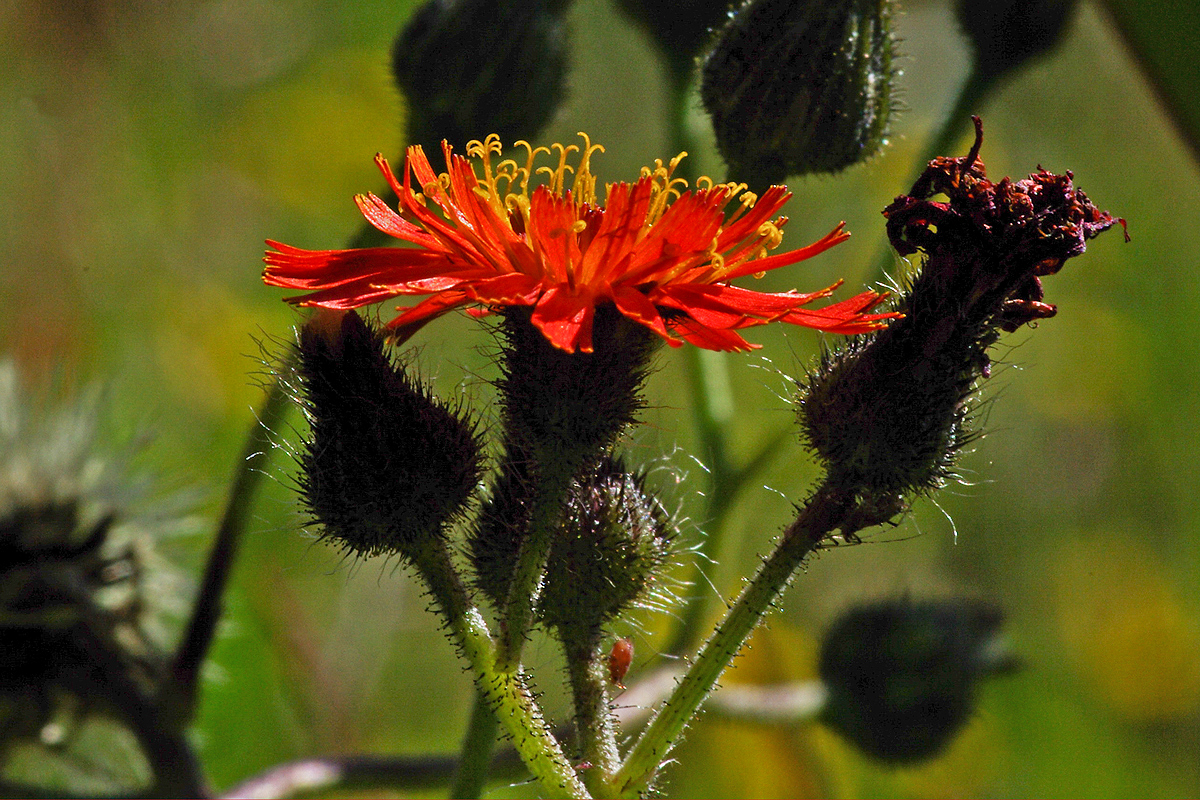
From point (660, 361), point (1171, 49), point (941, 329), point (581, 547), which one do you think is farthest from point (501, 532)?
point (660, 361)

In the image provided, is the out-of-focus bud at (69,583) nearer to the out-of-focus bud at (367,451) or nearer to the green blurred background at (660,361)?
the green blurred background at (660,361)

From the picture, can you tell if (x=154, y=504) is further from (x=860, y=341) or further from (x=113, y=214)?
(x=860, y=341)

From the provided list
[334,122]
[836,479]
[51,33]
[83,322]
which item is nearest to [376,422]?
[836,479]

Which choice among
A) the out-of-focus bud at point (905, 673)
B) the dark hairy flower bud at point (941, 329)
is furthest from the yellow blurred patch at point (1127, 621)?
the dark hairy flower bud at point (941, 329)

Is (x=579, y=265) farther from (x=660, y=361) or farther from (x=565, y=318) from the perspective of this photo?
(x=660, y=361)

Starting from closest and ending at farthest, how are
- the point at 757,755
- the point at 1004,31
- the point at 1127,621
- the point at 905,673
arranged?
1. the point at 1004,31
2. the point at 905,673
3. the point at 757,755
4. the point at 1127,621

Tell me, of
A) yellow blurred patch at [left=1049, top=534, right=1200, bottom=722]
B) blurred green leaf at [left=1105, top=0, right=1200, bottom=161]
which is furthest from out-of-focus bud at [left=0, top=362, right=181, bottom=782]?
yellow blurred patch at [left=1049, top=534, right=1200, bottom=722]

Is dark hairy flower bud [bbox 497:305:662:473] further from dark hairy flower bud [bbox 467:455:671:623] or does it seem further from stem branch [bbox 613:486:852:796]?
stem branch [bbox 613:486:852:796]
